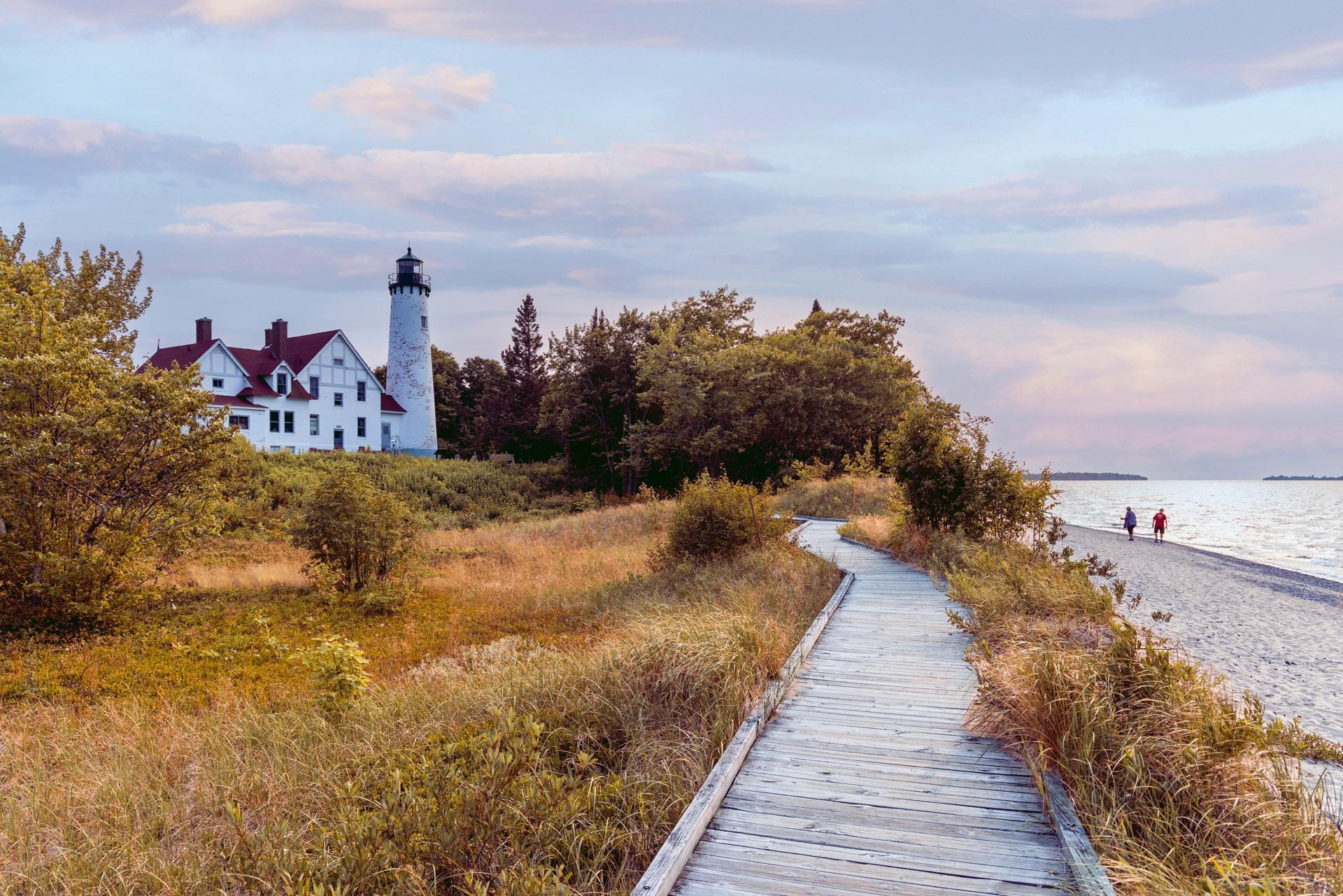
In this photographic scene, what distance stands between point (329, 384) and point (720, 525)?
1543 inches

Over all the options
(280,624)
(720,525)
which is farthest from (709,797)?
(720,525)

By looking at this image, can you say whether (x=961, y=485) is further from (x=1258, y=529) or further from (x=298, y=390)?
(x=1258, y=529)

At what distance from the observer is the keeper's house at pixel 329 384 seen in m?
43.3

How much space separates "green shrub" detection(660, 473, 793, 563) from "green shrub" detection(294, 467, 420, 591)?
5.21 metres

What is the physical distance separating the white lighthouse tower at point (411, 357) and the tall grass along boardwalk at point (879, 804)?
4665 centimetres

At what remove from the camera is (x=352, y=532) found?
14.1 meters

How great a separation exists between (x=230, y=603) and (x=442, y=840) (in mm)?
11989

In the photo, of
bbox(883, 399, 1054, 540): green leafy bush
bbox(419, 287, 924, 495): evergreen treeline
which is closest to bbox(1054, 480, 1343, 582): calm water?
bbox(883, 399, 1054, 540): green leafy bush

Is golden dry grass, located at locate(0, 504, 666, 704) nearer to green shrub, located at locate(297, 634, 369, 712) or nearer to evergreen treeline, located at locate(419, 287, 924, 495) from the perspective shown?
green shrub, located at locate(297, 634, 369, 712)

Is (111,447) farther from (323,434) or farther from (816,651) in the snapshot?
(323,434)

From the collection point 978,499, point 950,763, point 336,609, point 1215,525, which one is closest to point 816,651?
point 950,763

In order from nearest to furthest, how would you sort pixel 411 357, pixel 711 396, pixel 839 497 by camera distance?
pixel 839 497
pixel 711 396
pixel 411 357

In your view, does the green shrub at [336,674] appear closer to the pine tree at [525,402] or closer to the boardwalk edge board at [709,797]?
the boardwalk edge board at [709,797]

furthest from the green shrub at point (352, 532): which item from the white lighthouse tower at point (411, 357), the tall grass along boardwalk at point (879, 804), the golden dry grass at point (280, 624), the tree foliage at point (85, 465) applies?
the white lighthouse tower at point (411, 357)
